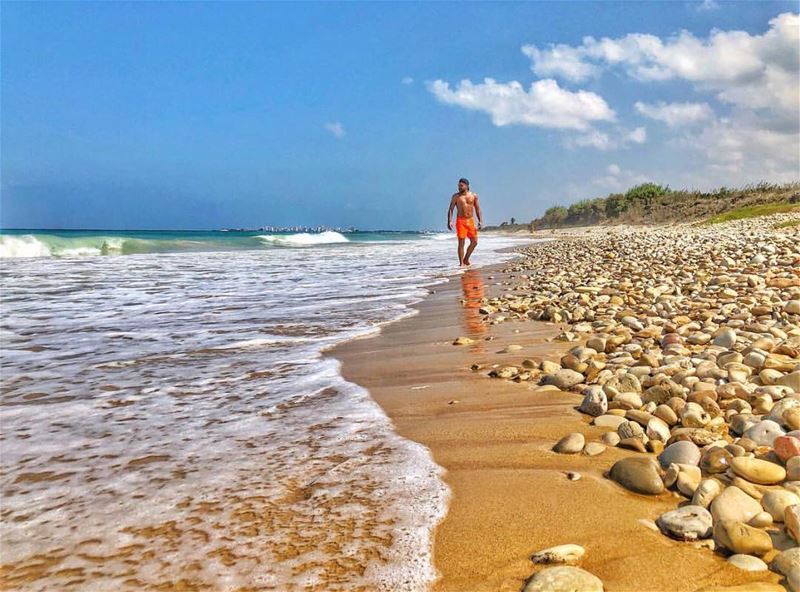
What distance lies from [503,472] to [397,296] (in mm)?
5340

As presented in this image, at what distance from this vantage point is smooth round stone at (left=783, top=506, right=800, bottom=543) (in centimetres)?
138

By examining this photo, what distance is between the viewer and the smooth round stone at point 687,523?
145 cm

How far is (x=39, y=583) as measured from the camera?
1.42 meters

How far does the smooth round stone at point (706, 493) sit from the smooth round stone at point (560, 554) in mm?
416

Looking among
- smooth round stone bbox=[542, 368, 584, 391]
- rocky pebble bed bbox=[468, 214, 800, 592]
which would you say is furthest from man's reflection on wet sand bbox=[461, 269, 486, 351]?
smooth round stone bbox=[542, 368, 584, 391]

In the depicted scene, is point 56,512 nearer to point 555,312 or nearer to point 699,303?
point 555,312

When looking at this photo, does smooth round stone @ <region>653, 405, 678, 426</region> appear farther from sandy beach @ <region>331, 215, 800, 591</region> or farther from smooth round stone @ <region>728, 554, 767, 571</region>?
smooth round stone @ <region>728, 554, 767, 571</region>

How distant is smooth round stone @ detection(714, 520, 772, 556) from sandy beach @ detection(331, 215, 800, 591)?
3 cm

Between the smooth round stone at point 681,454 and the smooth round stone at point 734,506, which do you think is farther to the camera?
the smooth round stone at point 681,454

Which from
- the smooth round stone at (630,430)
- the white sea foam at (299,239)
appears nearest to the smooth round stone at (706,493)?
the smooth round stone at (630,430)

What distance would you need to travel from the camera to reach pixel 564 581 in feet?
4.16

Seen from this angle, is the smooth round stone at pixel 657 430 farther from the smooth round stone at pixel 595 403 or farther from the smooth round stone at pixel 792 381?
the smooth round stone at pixel 792 381

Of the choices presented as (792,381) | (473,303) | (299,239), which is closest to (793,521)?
(792,381)

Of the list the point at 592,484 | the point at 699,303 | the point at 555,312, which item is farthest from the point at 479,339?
the point at 592,484
